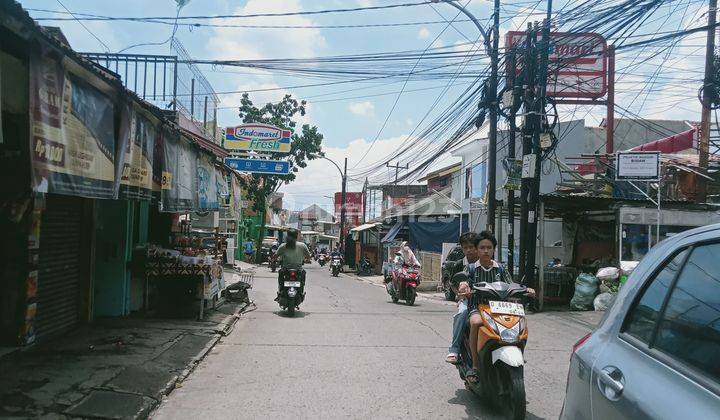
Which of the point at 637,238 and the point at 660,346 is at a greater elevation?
the point at 637,238

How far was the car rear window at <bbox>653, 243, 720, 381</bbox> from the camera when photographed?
1.90m

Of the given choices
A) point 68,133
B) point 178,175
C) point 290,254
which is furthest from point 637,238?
point 68,133

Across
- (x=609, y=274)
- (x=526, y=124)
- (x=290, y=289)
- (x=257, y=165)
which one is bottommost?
(x=290, y=289)

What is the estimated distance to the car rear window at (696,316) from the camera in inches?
74.9

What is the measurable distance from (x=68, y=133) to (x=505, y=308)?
394cm

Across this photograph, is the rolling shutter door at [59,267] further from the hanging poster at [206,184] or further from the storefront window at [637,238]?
the storefront window at [637,238]

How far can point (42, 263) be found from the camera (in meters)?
Result: 7.00

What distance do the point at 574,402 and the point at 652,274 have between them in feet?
2.20

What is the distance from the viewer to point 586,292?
13.1 metres

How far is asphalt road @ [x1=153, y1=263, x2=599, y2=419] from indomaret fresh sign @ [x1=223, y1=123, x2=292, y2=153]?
12032 mm

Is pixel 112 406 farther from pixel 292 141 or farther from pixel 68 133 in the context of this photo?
pixel 292 141

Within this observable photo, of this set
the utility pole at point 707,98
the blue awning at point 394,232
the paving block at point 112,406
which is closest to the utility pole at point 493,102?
the utility pole at point 707,98

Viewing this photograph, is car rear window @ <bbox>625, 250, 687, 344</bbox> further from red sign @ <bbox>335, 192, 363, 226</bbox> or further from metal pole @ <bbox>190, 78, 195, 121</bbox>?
red sign @ <bbox>335, 192, 363, 226</bbox>

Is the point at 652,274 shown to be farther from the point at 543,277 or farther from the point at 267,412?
the point at 543,277
